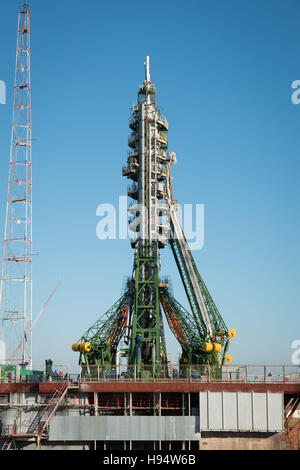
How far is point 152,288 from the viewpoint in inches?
3383

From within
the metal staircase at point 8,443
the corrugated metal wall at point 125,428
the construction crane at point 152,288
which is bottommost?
the metal staircase at point 8,443

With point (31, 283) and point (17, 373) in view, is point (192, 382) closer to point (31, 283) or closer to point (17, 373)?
point (17, 373)

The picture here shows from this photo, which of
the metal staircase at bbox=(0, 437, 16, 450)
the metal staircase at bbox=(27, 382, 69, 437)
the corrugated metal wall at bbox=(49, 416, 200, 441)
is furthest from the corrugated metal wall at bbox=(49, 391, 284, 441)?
the metal staircase at bbox=(0, 437, 16, 450)

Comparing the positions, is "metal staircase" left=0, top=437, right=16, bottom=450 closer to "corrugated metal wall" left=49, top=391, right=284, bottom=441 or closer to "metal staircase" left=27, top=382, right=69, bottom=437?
"metal staircase" left=27, top=382, right=69, bottom=437

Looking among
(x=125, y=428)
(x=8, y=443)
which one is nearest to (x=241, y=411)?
(x=125, y=428)

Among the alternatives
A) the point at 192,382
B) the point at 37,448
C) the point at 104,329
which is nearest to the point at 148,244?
the point at 104,329

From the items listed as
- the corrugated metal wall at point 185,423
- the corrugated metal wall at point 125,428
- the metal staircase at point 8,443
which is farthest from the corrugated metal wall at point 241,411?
the metal staircase at point 8,443

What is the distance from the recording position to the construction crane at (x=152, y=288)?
273ft

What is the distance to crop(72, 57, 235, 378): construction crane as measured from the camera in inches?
3280

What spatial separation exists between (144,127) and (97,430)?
51.2 m

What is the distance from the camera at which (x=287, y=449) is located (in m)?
66.6

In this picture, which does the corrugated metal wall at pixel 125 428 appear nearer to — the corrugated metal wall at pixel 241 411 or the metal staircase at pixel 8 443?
the corrugated metal wall at pixel 241 411

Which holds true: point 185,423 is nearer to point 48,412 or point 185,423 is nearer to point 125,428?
point 125,428

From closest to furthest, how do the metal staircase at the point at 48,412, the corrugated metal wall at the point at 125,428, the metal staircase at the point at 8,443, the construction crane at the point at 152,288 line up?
1. the corrugated metal wall at the point at 125,428
2. the metal staircase at the point at 8,443
3. the metal staircase at the point at 48,412
4. the construction crane at the point at 152,288
